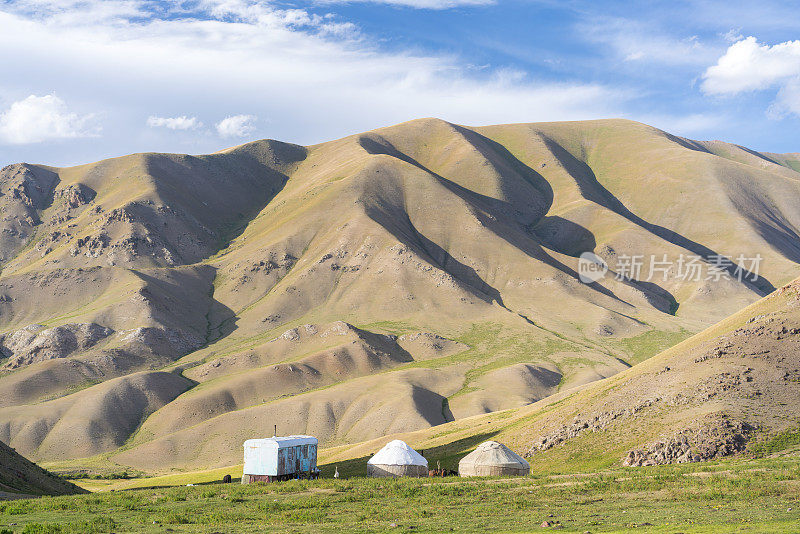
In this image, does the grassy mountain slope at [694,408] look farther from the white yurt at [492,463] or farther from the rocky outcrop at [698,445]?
the white yurt at [492,463]

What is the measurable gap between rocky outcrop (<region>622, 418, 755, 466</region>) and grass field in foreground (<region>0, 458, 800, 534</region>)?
32.6 ft

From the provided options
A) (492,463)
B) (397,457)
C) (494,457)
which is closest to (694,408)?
(494,457)

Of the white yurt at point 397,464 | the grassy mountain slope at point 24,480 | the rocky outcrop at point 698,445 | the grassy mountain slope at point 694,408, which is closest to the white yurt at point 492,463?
the white yurt at point 397,464

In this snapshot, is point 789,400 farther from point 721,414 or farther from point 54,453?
point 54,453

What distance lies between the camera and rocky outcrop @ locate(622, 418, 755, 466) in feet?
228

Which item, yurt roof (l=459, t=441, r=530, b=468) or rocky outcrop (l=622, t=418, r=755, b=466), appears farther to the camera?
yurt roof (l=459, t=441, r=530, b=468)

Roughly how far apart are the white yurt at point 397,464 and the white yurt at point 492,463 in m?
6.43

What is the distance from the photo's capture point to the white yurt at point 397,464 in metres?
77.7

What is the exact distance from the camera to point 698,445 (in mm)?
70812

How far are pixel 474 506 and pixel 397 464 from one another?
3213 cm

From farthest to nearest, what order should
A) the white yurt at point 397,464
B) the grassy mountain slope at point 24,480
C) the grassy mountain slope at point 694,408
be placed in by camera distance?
the white yurt at point 397,464, the grassy mountain slope at point 694,408, the grassy mountain slope at point 24,480

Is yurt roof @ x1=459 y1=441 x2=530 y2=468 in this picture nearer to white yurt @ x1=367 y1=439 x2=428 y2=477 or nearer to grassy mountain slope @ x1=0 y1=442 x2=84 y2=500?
white yurt @ x1=367 y1=439 x2=428 y2=477

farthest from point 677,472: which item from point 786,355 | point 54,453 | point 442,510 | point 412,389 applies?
point 54,453

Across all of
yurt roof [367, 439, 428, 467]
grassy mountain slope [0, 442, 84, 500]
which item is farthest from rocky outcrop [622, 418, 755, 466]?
grassy mountain slope [0, 442, 84, 500]
